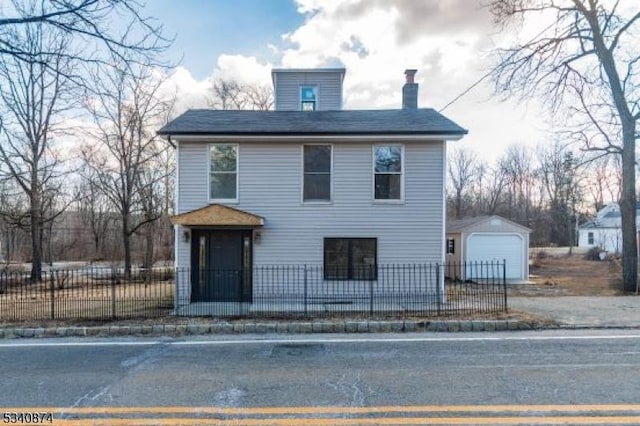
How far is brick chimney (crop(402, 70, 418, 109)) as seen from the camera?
54.6 ft

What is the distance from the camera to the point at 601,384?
530 centimetres

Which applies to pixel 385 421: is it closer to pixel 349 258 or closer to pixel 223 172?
pixel 349 258

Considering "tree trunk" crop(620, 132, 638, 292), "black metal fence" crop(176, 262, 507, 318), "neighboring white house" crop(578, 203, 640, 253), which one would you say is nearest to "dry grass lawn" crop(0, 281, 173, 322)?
"black metal fence" crop(176, 262, 507, 318)

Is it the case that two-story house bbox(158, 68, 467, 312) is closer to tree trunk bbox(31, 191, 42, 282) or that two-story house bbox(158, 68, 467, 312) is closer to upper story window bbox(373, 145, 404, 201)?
upper story window bbox(373, 145, 404, 201)

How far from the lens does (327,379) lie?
5613mm

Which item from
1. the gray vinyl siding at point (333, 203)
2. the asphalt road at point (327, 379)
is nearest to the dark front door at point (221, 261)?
the gray vinyl siding at point (333, 203)

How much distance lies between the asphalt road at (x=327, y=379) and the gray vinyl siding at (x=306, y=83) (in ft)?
36.4

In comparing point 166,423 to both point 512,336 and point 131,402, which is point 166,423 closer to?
point 131,402

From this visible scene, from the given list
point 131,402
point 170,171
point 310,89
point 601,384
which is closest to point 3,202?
point 170,171

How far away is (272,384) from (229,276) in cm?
813

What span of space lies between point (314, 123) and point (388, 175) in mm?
2786

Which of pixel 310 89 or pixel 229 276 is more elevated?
pixel 310 89

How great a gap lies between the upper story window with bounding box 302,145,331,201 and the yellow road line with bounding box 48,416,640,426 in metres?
9.45

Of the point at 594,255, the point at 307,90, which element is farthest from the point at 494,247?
the point at 594,255
